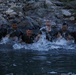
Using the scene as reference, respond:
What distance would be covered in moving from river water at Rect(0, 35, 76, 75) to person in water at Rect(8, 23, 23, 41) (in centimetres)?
67

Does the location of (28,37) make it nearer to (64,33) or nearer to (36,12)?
(64,33)

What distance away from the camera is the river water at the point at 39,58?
53.7 ft

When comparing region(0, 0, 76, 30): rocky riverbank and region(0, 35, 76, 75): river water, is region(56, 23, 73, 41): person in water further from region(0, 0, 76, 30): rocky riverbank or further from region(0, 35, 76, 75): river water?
region(0, 0, 76, 30): rocky riverbank

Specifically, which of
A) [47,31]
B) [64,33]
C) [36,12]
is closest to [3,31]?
[47,31]

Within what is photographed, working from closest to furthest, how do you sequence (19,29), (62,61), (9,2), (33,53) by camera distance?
(62,61) < (33,53) < (19,29) < (9,2)

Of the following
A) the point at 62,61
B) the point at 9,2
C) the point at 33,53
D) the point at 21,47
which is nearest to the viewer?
the point at 62,61

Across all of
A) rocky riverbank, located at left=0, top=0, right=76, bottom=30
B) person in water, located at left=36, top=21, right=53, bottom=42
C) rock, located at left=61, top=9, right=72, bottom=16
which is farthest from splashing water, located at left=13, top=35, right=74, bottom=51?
rock, located at left=61, top=9, right=72, bottom=16

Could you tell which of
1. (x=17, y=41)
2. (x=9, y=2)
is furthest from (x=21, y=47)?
(x=9, y=2)

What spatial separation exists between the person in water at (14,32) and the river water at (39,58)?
669mm

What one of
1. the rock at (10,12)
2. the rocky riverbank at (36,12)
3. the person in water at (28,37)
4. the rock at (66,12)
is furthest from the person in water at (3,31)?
the rock at (66,12)

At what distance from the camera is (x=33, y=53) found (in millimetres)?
20828

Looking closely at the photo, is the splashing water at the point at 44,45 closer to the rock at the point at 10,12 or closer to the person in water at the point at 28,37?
the person in water at the point at 28,37

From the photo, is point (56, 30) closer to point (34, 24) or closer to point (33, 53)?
point (34, 24)

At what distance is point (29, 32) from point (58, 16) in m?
5.01
